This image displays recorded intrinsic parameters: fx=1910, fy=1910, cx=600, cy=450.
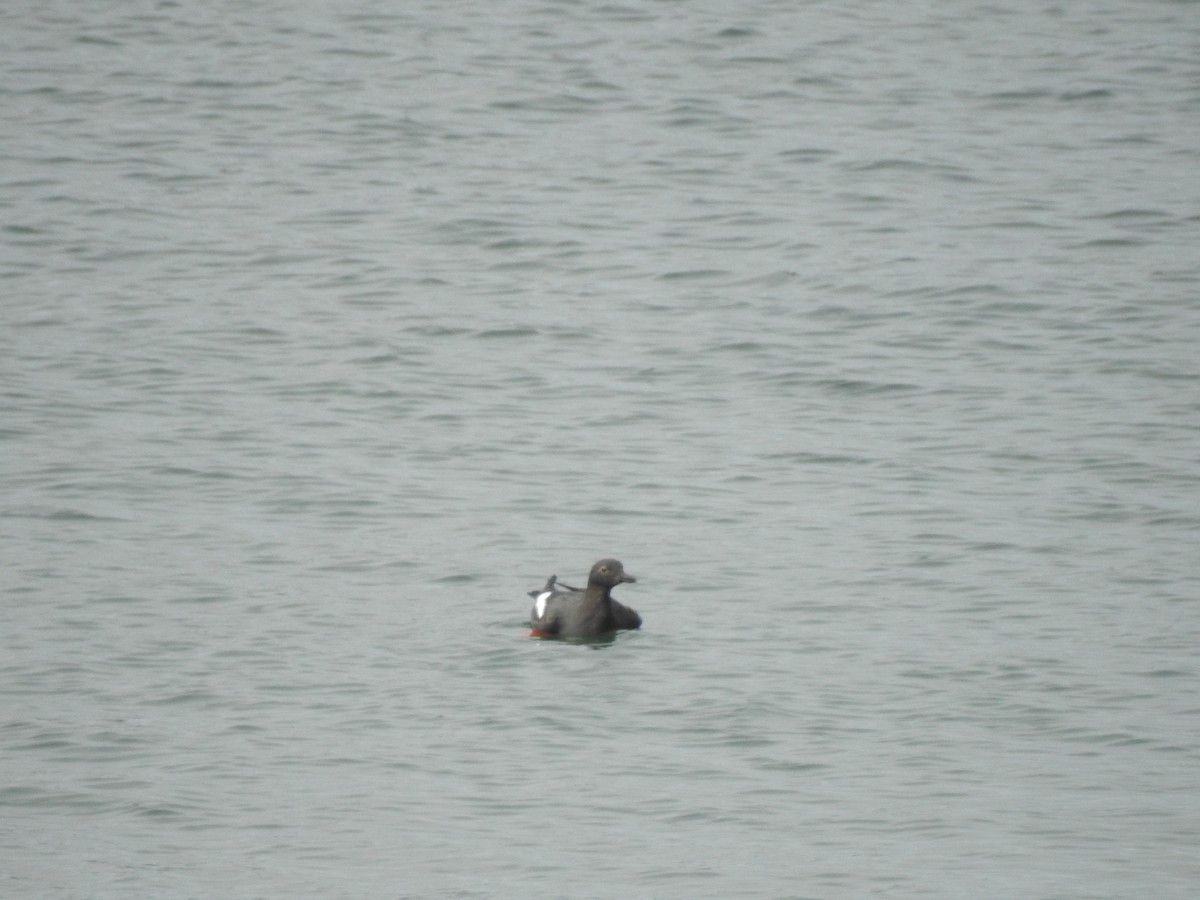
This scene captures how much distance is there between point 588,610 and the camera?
1276cm

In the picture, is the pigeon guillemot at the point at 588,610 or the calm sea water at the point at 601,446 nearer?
the calm sea water at the point at 601,446

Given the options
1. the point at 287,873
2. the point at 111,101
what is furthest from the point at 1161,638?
the point at 111,101

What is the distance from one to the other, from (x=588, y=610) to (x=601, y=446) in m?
4.46

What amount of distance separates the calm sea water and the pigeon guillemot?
8.5 inches

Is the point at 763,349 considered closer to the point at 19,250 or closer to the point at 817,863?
the point at 19,250

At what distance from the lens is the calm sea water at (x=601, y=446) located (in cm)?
975

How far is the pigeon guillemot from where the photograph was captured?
501 inches

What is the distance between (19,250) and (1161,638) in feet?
49.1

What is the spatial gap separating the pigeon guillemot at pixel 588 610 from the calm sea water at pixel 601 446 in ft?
0.71

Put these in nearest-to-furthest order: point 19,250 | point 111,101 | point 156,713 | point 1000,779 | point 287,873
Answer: point 287,873 < point 1000,779 < point 156,713 < point 19,250 < point 111,101

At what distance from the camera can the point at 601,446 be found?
56.0ft

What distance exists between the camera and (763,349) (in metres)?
19.8

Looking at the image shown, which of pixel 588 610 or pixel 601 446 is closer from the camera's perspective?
pixel 588 610

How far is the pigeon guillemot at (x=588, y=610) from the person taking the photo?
12.7m
